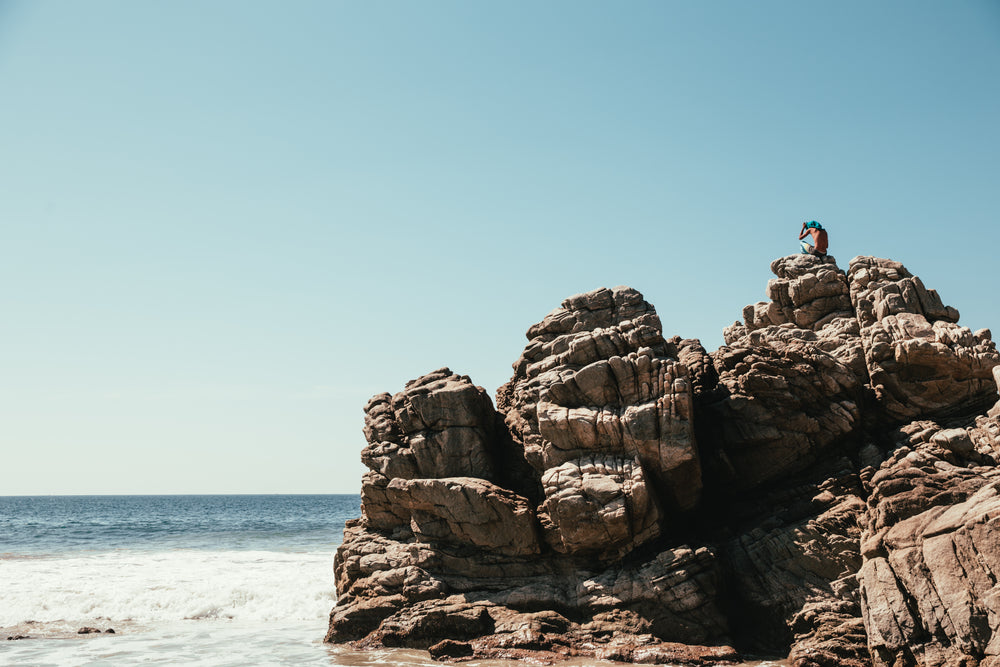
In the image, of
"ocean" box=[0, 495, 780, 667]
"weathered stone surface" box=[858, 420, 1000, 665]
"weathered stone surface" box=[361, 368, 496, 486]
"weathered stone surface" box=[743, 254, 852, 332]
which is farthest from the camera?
"weathered stone surface" box=[743, 254, 852, 332]

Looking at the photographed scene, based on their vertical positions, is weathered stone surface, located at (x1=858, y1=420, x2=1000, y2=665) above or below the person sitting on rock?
below

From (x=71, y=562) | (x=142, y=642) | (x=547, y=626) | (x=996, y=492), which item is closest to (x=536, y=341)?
(x=547, y=626)

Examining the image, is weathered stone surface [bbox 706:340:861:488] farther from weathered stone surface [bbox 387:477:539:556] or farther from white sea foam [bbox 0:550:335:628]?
white sea foam [bbox 0:550:335:628]

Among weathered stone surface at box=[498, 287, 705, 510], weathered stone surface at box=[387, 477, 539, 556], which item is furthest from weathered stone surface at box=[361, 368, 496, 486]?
weathered stone surface at box=[498, 287, 705, 510]

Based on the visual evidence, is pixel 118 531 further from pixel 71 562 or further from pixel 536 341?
pixel 536 341

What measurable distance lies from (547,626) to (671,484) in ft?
18.2

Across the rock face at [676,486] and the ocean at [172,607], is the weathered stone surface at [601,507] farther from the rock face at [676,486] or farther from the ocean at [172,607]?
the ocean at [172,607]

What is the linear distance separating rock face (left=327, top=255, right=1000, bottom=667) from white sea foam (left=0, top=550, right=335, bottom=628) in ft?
25.1

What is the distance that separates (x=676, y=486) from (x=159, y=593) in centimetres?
2315

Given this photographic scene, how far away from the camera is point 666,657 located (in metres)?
18.7

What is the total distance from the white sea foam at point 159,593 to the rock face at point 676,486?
7.66 m

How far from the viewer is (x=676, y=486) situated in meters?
21.4

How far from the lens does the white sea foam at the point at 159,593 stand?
94.0 ft

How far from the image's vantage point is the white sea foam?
28.6m
